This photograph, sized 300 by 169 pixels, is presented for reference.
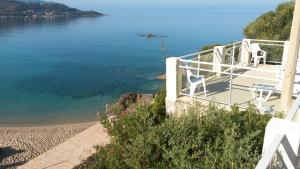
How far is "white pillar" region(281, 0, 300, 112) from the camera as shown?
5945mm

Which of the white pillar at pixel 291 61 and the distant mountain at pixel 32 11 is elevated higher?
the distant mountain at pixel 32 11

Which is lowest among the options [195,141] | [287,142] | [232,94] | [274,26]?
[232,94]

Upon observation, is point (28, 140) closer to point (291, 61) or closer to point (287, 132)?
point (291, 61)

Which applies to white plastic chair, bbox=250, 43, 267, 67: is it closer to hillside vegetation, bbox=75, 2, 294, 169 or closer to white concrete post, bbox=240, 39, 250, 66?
white concrete post, bbox=240, 39, 250, 66

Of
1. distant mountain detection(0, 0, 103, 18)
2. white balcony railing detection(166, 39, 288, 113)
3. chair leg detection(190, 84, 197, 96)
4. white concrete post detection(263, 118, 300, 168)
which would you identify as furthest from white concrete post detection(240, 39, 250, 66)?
distant mountain detection(0, 0, 103, 18)

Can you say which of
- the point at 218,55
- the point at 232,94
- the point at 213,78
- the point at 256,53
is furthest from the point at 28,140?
the point at 232,94

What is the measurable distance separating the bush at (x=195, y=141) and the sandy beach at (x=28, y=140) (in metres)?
10.2

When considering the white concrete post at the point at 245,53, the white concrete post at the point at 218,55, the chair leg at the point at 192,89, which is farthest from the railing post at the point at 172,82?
the white concrete post at the point at 245,53

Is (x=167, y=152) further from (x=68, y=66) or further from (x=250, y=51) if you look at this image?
(x=68, y=66)

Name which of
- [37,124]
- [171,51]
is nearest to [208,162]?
[37,124]

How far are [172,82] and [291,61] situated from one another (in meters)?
3.47

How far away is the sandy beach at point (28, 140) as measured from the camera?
15922 millimetres

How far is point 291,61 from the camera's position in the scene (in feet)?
20.3

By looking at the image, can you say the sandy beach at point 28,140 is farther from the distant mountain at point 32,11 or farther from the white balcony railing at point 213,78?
the distant mountain at point 32,11
